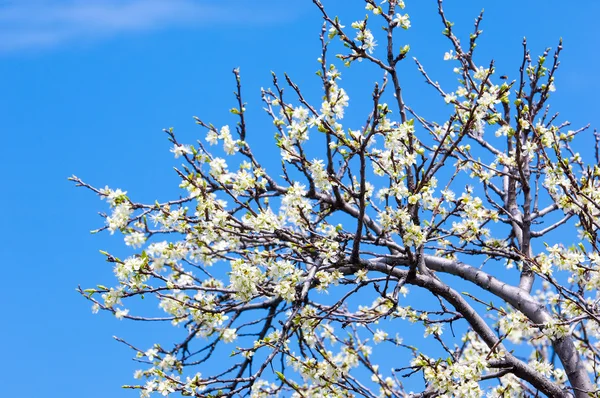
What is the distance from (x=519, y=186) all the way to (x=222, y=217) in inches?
168

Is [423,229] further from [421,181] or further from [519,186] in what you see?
[519,186]

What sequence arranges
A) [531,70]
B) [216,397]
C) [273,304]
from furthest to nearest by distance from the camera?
1. [531,70]
2. [273,304]
3. [216,397]

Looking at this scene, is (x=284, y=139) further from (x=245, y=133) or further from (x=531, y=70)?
(x=531, y=70)

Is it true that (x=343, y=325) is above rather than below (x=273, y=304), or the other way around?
below

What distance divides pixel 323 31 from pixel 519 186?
11.8ft

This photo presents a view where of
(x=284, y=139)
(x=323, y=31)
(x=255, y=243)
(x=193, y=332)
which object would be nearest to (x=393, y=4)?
(x=323, y=31)

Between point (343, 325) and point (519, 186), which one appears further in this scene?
point (519, 186)

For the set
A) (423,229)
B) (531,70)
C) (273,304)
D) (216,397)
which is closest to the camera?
(216,397)

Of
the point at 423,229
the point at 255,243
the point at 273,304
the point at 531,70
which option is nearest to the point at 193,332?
the point at 273,304

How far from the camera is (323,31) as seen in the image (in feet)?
19.9

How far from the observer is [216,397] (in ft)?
18.3

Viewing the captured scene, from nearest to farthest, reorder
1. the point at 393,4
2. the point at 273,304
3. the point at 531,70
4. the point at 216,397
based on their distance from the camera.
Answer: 1. the point at 216,397
2. the point at 393,4
3. the point at 273,304
4. the point at 531,70

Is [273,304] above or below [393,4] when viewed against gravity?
below

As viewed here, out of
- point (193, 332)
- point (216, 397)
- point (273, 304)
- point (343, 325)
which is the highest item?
point (273, 304)
